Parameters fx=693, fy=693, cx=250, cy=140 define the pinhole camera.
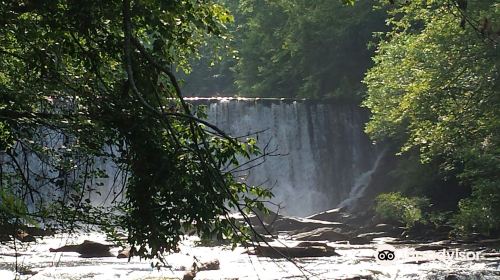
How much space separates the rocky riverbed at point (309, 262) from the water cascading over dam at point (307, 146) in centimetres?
1043

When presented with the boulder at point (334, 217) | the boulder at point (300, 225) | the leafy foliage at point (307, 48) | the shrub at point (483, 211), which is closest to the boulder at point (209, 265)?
the shrub at point (483, 211)

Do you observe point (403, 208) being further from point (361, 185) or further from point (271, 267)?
point (361, 185)

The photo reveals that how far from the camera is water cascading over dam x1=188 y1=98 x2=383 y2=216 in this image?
99.3ft

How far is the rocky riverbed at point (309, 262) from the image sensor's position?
12594 mm

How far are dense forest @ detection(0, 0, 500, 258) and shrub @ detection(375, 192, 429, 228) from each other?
0.07 metres

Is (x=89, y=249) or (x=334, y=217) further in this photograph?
(x=334, y=217)

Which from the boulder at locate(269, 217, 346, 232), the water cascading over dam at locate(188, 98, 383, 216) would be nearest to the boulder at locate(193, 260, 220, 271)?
the boulder at locate(269, 217, 346, 232)

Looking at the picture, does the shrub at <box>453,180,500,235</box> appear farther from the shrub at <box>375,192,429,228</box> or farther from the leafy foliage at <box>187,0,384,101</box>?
the leafy foliage at <box>187,0,384,101</box>

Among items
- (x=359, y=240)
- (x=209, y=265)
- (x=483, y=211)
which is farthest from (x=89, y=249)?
(x=483, y=211)

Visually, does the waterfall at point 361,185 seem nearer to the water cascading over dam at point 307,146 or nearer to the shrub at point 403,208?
the water cascading over dam at point 307,146

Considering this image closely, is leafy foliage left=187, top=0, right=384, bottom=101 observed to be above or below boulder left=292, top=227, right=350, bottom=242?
above

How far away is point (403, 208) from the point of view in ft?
71.4

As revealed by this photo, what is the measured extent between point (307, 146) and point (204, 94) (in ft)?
66.7

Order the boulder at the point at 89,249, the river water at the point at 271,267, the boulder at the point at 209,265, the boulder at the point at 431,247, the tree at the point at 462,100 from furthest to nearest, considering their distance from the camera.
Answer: the tree at the point at 462,100 → the boulder at the point at 431,247 → the boulder at the point at 89,249 → the boulder at the point at 209,265 → the river water at the point at 271,267
